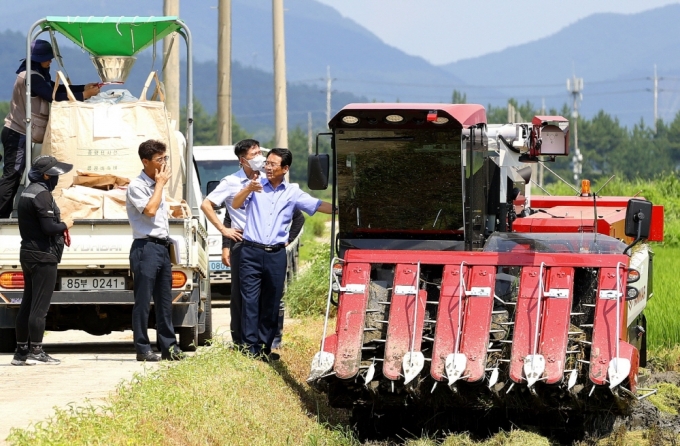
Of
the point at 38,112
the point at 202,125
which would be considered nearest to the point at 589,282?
the point at 38,112

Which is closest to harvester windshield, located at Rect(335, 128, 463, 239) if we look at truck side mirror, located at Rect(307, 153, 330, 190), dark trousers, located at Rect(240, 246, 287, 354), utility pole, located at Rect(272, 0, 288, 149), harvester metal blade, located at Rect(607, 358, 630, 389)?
truck side mirror, located at Rect(307, 153, 330, 190)

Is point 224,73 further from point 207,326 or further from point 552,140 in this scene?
point 207,326

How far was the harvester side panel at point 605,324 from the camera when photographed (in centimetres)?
954

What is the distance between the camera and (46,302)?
12.6 meters

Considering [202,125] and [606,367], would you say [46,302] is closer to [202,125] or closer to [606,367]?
[606,367]

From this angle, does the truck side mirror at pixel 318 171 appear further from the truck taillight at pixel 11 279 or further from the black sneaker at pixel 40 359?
the truck taillight at pixel 11 279

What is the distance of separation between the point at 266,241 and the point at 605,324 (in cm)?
375

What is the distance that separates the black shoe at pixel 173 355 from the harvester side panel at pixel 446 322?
3.33 m

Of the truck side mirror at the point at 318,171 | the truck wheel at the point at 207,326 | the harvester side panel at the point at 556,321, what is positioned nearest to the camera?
the harvester side panel at the point at 556,321

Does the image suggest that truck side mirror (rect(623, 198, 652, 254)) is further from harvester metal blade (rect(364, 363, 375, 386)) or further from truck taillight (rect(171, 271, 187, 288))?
truck taillight (rect(171, 271, 187, 288))

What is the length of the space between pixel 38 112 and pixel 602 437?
7.56 m

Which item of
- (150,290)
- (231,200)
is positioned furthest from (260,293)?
(150,290)

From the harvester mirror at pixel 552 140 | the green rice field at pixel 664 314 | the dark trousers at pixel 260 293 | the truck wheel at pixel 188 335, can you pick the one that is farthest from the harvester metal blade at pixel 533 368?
the green rice field at pixel 664 314

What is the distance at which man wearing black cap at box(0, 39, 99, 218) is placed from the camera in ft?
49.6
